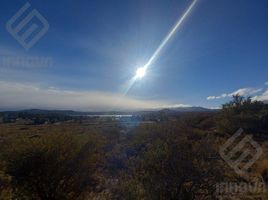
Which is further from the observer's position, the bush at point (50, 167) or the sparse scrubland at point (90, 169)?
the bush at point (50, 167)
